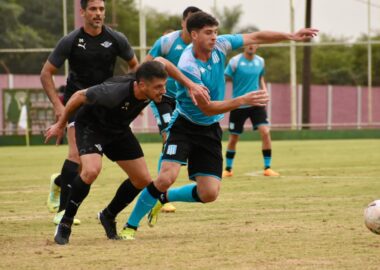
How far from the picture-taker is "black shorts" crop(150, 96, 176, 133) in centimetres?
Answer: 1125

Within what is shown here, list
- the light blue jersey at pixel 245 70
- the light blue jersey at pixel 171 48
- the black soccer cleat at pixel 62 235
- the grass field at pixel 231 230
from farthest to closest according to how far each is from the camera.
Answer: the light blue jersey at pixel 245 70 → the light blue jersey at pixel 171 48 → the black soccer cleat at pixel 62 235 → the grass field at pixel 231 230

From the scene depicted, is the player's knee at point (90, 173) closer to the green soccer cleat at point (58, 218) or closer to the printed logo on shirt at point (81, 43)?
the green soccer cleat at point (58, 218)

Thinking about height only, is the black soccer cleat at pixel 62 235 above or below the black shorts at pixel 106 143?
below

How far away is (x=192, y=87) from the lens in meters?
8.22

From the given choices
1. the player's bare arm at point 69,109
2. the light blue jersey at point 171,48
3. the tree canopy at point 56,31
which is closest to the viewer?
the player's bare arm at point 69,109

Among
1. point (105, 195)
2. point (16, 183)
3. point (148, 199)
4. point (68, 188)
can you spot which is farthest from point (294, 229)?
point (16, 183)

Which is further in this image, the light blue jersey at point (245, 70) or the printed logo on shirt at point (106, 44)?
the light blue jersey at point (245, 70)

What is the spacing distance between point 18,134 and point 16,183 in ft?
53.1

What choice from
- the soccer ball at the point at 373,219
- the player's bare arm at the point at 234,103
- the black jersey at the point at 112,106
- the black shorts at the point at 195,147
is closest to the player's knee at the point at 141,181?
the black shorts at the point at 195,147

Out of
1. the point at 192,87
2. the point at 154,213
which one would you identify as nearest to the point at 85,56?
the point at 154,213

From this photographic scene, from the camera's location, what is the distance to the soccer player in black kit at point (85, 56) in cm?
959

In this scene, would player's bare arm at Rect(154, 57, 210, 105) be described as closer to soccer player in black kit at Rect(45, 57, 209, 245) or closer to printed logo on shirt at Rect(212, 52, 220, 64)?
soccer player in black kit at Rect(45, 57, 209, 245)

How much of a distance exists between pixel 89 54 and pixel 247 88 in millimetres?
8014

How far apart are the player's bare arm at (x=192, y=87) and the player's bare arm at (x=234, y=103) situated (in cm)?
7
